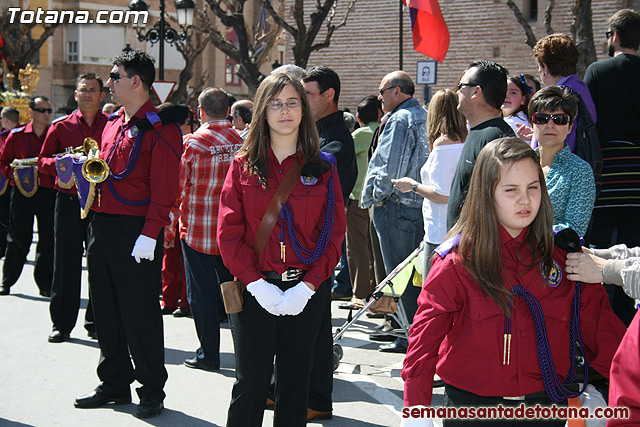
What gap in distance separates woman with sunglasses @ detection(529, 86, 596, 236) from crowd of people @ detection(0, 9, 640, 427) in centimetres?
1

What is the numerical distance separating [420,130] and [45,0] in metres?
43.6

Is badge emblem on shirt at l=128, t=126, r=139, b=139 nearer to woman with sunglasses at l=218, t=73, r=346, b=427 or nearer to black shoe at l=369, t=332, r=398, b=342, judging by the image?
woman with sunglasses at l=218, t=73, r=346, b=427

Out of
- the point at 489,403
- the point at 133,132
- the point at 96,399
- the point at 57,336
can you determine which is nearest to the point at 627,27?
the point at 133,132

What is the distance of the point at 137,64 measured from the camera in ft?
18.2

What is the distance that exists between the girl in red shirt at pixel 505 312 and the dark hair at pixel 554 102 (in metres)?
1.30

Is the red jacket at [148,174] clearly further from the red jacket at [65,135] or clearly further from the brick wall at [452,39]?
the brick wall at [452,39]

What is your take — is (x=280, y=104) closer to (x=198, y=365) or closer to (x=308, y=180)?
(x=308, y=180)

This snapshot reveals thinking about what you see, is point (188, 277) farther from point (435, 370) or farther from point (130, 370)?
point (435, 370)

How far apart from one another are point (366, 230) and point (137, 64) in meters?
4.30

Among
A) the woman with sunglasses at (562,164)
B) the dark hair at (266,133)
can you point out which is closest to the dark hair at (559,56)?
the woman with sunglasses at (562,164)

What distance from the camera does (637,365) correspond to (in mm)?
2191

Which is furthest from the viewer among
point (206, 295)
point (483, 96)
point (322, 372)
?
point (206, 295)

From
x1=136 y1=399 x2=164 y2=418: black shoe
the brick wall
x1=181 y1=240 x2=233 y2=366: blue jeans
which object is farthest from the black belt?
the brick wall

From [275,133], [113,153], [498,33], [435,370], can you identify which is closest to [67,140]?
[113,153]
